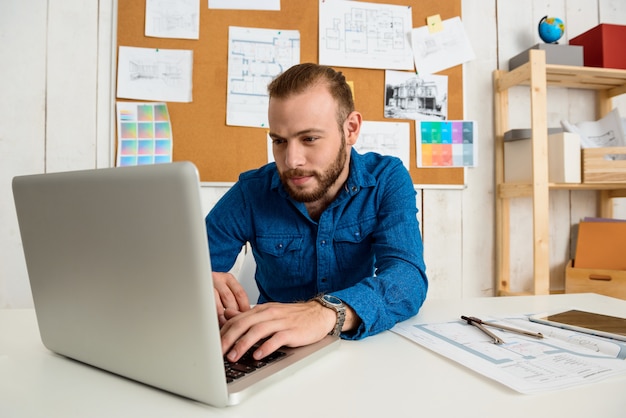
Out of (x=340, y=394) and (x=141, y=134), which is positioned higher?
(x=141, y=134)

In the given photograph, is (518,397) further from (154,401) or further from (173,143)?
(173,143)

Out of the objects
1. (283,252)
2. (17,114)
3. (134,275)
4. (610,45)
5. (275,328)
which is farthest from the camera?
(610,45)

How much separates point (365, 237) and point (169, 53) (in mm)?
1257

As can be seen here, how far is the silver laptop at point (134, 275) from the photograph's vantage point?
429 millimetres

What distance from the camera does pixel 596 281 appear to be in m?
1.98

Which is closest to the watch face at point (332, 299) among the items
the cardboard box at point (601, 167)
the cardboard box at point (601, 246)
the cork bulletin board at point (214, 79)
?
the cork bulletin board at point (214, 79)

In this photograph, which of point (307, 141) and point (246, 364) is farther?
point (307, 141)

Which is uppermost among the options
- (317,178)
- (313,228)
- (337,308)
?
(317,178)

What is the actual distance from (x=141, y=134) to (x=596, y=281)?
1.98m

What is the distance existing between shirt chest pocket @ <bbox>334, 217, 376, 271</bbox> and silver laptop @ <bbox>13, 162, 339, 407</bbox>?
21.4 inches

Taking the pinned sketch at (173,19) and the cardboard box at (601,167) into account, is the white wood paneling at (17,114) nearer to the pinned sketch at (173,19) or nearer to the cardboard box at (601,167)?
the pinned sketch at (173,19)

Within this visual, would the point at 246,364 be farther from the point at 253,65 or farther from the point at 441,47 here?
the point at 441,47

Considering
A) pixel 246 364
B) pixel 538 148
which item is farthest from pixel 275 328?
pixel 538 148

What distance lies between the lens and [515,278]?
222cm
